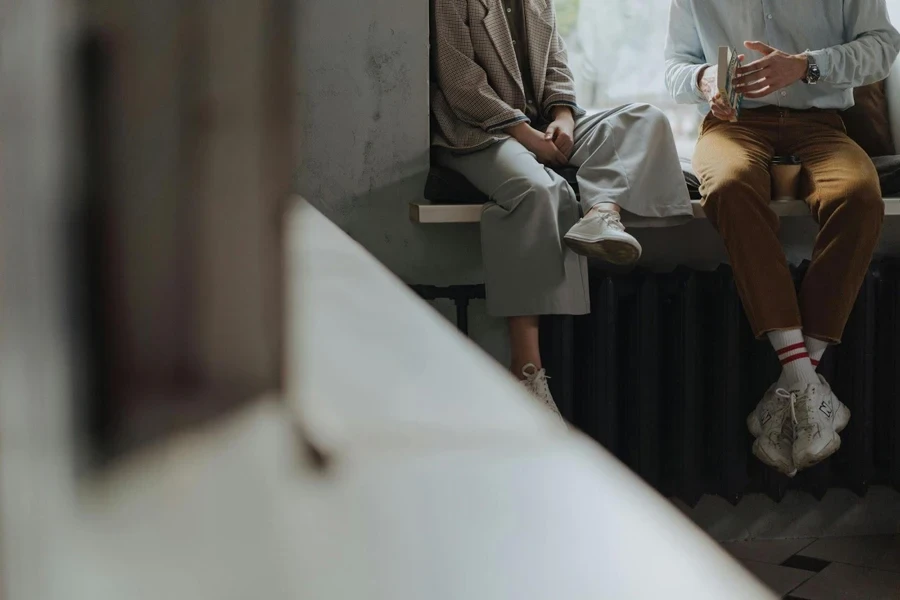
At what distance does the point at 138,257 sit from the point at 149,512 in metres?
0.03

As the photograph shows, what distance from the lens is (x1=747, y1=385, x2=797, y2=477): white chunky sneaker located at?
6.29 ft

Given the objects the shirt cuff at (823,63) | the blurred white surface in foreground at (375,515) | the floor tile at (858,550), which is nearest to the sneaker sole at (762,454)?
the floor tile at (858,550)

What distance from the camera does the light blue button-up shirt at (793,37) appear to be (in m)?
2.06

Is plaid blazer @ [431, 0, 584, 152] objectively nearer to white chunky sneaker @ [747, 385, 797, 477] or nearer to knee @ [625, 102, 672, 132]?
knee @ [625, 102, 672, 132]

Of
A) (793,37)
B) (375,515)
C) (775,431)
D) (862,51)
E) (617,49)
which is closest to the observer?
(375,515)

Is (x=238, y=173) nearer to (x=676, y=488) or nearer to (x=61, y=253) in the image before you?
(x=61, y=253)

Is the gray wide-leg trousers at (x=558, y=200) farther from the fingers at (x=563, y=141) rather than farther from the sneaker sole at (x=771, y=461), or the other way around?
Result: the sneaker sole at (x=771, y=461)

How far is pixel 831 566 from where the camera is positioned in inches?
84.1

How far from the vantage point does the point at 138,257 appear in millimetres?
106

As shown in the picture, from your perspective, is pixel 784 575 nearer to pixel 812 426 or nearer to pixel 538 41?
pixel 812 426

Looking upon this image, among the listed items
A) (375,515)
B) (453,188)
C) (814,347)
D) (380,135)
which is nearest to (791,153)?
(814,347)

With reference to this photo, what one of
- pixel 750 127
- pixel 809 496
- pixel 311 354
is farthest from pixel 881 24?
pixel 311 354

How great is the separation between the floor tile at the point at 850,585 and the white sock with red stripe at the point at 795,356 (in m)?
0.47

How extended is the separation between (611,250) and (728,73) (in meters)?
0.56
